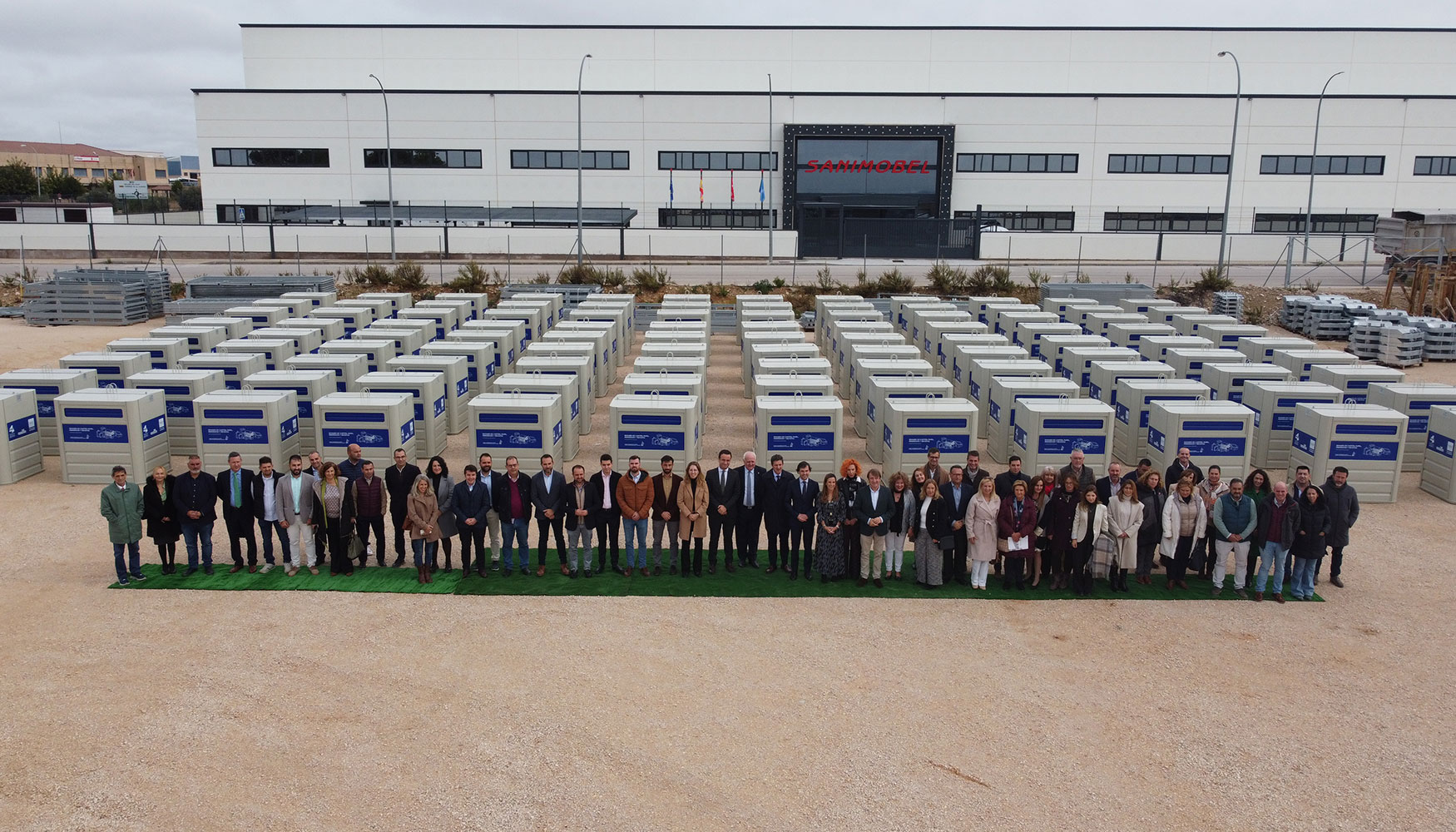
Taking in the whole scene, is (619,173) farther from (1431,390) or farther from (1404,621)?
(1404,621)

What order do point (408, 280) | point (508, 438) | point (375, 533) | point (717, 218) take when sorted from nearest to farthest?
point (375, 533) → point (508, 438) → point (408, 280) → point (717, 218)

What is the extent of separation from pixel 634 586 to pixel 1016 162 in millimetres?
45939

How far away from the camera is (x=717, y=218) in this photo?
52.4 meters

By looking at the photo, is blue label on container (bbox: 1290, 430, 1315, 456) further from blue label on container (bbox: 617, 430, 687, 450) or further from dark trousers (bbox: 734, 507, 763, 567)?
blue label on container (bbox: 617, 430, 687, 450)

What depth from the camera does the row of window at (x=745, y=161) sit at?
5131cm

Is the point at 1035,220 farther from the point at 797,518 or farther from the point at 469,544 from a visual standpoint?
the point at 469,544

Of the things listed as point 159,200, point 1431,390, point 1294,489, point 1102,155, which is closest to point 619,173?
point 1102,155

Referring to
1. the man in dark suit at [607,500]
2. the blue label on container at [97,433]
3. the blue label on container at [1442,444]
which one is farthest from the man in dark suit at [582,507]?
the blue label on container at [1442,444]

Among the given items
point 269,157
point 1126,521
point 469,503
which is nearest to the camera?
point 1126,521

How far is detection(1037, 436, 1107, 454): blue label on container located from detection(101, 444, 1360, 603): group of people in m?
2.67

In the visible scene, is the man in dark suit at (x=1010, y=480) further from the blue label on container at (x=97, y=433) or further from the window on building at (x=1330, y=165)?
the window on building at (x=1330, y=165)

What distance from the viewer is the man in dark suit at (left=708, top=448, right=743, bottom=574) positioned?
37.4 ft

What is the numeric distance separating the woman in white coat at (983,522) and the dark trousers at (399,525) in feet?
19.9

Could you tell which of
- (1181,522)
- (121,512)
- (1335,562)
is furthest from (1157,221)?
(121,512)
